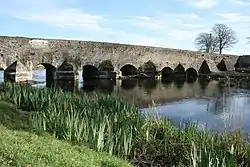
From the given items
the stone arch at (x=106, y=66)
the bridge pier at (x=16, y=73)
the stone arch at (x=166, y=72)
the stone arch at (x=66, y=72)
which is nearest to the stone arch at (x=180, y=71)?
the stone arch at (x=166, y=72)

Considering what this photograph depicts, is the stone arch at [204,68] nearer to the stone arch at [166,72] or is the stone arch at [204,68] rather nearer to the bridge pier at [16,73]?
the stone arch at [166,72]

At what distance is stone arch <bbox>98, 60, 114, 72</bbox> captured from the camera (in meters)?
36.9

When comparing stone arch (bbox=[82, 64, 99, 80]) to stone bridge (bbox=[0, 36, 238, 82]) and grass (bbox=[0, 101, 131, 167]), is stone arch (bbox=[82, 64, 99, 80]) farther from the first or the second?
grass (bbox=[0, 101, 131, 167])

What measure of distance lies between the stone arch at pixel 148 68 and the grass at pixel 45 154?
33936mm

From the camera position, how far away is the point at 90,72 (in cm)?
3922

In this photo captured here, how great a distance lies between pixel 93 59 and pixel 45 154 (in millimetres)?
30788

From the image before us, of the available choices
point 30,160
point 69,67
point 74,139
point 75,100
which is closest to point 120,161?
point 74,139

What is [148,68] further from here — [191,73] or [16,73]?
[16,73]

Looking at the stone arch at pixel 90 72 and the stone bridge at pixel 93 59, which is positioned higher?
the stone bridge at pixel 93 59

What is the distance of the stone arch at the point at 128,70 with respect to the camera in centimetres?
4067

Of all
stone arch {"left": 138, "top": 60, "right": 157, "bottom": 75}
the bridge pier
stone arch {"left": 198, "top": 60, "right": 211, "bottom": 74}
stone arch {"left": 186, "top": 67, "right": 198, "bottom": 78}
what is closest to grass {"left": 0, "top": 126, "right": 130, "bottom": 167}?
the bridge pier

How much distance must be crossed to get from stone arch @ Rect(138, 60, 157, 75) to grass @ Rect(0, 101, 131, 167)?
3394 centimetres

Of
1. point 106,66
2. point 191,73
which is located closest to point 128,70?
point 106,66

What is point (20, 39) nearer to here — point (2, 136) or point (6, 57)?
point (6, 57)
